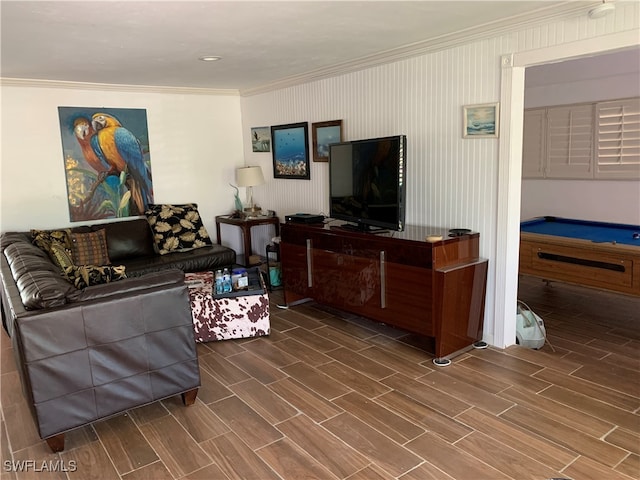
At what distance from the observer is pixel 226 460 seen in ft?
7.93

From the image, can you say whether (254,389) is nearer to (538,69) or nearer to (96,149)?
(96,149)

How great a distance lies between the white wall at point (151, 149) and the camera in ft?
15.6

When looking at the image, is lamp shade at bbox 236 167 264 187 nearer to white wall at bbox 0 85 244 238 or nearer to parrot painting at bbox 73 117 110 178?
white wall at bbox 0 85 244 238

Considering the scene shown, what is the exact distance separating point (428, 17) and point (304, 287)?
2449mm

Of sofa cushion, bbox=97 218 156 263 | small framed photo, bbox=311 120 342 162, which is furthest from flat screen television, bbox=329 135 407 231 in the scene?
sofa cushion, bbox=97 218 156 263

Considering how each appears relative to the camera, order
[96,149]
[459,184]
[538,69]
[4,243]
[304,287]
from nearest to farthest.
Result: 1. [459,184]
2. [4,243]
3. [304,287]
4. [96,149]
5. [538,69]

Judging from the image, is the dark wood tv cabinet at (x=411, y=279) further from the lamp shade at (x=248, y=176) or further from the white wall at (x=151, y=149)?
the white wall at (x=151, y=149)

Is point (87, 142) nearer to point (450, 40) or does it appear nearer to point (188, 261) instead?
point (188, 261)

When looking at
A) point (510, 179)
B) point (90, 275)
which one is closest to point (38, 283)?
point (90, 275)

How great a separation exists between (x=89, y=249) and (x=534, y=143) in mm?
5284

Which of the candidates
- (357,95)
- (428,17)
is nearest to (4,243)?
(357,95)

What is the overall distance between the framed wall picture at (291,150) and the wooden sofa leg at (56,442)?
344cm

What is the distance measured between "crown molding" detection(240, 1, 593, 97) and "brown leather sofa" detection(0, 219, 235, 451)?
2.47 metres

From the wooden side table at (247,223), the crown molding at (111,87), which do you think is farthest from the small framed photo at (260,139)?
the wooden side table at (247,223)
